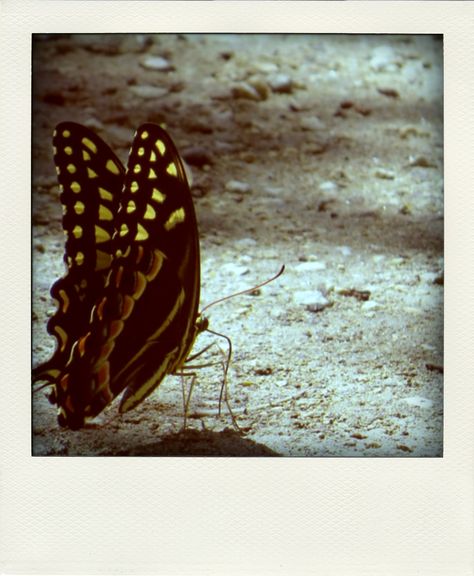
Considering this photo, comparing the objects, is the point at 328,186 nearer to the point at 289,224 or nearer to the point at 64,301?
the point at 289,224

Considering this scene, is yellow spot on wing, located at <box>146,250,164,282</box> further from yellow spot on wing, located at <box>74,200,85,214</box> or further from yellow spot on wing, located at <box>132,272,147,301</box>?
yellow spot on wing, located at <box>74,200,85,214</box>

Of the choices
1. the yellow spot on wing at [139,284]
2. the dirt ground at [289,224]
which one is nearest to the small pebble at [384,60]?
the dirt ground at [289,224]

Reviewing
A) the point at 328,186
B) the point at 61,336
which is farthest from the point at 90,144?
the point at 328,186

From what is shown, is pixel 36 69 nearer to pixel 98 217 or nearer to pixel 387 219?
pixel 98 217

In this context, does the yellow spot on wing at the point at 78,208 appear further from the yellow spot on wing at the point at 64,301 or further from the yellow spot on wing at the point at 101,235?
the yellow spot on wing at the point at 64,301

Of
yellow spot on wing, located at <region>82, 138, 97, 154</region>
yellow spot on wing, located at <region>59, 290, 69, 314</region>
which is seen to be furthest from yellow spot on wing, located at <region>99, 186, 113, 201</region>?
yellow spot on wing, located at <region>59, 290, 69, 314</region>

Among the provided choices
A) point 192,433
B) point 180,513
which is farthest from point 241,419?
point 180,513
